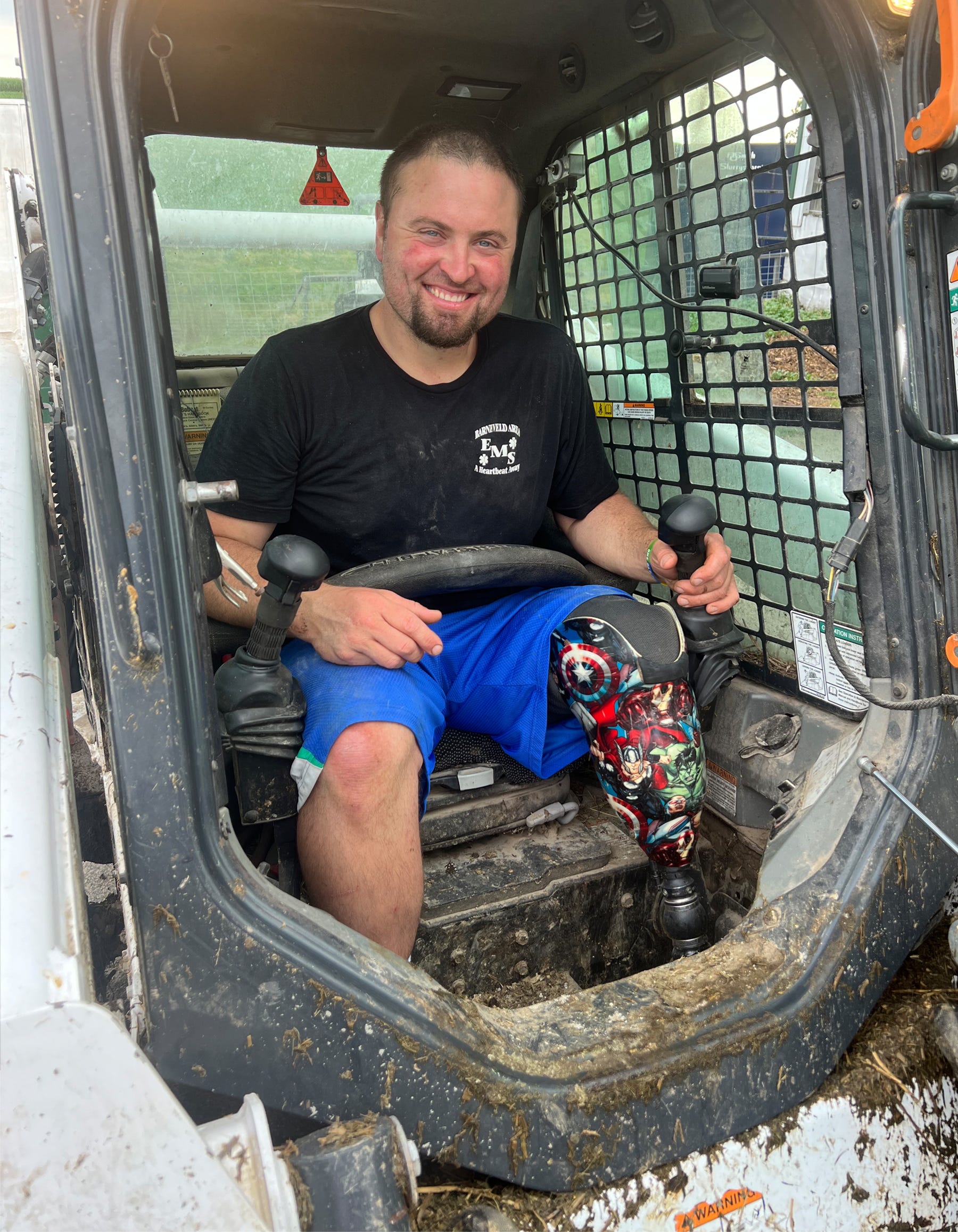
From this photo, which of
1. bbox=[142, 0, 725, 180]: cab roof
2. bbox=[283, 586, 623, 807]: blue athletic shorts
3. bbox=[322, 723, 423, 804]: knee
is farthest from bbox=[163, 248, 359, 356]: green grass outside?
bbox=[322, 723, 423, 804]: knee

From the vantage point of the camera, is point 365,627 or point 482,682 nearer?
point 365,627

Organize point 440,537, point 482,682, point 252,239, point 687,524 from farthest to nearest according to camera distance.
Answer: point 252,239, point 440,537, point 482,682, point 687,524

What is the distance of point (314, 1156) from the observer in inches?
33.7

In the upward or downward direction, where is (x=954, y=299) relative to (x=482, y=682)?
upward

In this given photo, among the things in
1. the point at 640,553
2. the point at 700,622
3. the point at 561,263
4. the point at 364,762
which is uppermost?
the point at 561,263

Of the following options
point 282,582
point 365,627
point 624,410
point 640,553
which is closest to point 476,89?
point 624,410

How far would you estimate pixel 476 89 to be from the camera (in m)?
1.94

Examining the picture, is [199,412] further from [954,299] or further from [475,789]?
[954,299]

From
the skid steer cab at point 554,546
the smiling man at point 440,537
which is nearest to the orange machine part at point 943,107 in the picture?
the skid steer cab at point 554,546

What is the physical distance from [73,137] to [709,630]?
1.21 metres

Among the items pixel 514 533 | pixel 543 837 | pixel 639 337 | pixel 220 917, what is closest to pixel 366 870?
pixel 220 917

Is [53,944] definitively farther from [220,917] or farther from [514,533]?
[514,533]

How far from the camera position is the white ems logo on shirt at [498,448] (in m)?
1.82

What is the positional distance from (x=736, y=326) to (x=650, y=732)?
78cm
